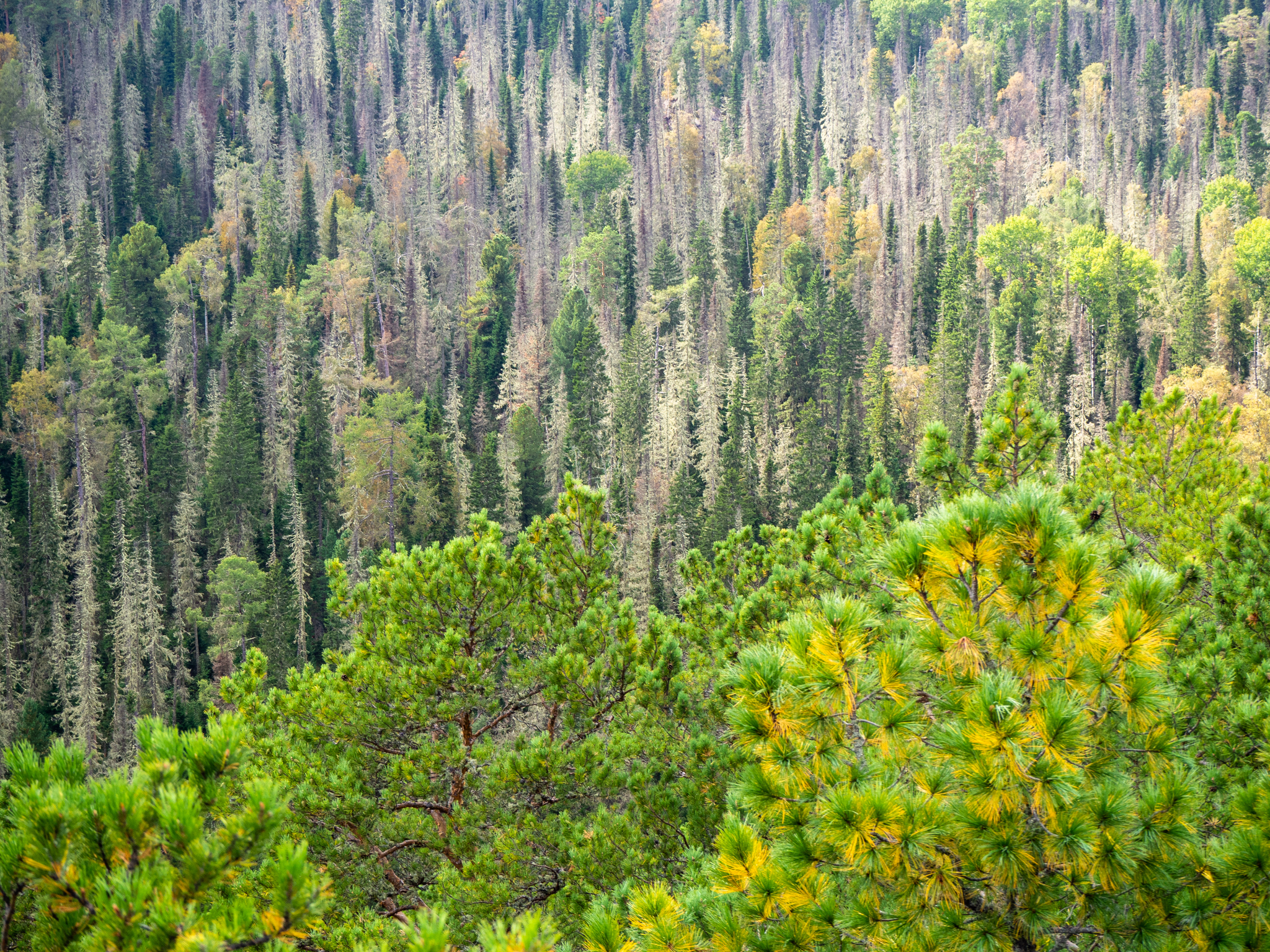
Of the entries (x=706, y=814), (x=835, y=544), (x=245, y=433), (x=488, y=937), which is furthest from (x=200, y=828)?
(x=245, y=433)

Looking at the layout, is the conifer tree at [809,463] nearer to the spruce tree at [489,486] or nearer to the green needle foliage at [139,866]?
the spruce tree at [489,486]

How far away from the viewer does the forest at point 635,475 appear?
5055 mm

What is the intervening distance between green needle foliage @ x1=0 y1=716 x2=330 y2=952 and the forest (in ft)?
0.07

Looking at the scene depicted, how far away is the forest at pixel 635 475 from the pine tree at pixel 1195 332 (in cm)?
30

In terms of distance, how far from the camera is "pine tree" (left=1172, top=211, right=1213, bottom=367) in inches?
2149

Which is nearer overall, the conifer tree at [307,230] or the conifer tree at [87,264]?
the conifer tree at [87,264]

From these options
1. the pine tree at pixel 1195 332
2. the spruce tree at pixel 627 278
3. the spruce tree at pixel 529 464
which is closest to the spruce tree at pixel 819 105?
the spruce tree at pixel 627 278

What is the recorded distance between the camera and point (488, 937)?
396 centimetres

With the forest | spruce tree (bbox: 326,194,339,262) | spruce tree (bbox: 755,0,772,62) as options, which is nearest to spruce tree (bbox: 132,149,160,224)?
the forest

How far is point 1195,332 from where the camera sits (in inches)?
2165

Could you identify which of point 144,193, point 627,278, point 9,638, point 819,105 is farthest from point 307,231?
point 819,105

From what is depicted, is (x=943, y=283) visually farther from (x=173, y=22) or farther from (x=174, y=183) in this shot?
(x=173, y=22)

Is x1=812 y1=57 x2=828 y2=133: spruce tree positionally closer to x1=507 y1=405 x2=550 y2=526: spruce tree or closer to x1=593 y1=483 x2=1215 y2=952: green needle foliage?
x1=507 y1=405 x2=550 y2=526: spruce tree

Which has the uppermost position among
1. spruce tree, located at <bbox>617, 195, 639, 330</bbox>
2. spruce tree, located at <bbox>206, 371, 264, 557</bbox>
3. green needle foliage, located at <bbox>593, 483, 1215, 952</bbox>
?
green needle foliage, located at <bbox>593, 483, 1215, 952</bbox>
